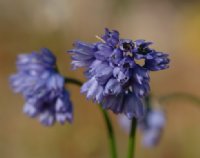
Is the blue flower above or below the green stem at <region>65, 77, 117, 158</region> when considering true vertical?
above

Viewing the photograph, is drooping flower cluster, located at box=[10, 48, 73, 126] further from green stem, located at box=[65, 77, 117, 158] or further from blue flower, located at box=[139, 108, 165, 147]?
blue flower, located at box=[139, 108, 165, 147]

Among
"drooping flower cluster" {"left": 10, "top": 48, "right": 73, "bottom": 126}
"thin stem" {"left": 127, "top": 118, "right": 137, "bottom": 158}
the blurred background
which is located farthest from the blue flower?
the blurred background

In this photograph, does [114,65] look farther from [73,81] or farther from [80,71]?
[80,71]

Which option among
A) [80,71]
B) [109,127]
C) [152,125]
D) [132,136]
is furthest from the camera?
[80,71]

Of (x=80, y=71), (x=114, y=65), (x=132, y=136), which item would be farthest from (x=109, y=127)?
(x=80, y=71)

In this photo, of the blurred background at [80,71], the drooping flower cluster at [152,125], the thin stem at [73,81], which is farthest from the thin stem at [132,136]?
the blurred background at [80,71]

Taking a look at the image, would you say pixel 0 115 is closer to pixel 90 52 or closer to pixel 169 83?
pixel 169 83

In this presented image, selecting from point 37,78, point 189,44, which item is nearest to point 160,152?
point 189,44
